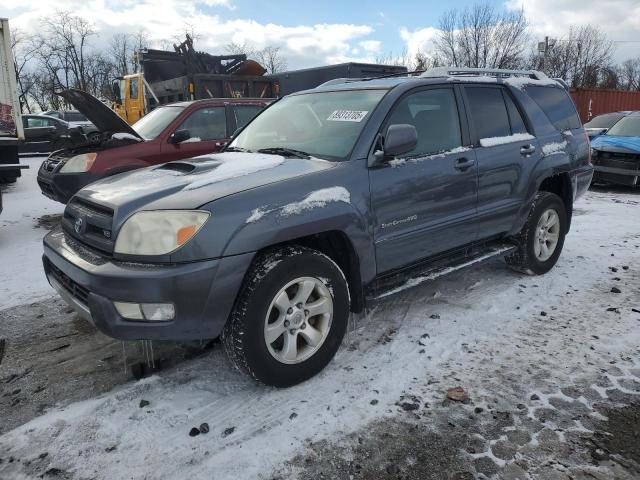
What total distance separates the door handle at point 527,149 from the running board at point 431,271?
0.84 metres

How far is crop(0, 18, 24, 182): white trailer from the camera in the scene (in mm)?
7746

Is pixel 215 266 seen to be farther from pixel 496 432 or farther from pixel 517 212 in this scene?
pixel 517 212

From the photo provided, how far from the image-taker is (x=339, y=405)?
278 cm

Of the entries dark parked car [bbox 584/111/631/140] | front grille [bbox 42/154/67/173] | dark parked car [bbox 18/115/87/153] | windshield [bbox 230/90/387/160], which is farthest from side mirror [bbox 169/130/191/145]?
dark parked car [bbox 18/115/87/153]

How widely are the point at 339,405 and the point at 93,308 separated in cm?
144

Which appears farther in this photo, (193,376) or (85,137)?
(85,137)

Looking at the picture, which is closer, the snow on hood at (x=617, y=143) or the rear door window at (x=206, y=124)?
the rear door window at (x=206, y=124)

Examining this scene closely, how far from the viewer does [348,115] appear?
11.4ft

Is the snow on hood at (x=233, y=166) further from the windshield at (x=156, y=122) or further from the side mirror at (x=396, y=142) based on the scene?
the windshield at (x=156, y=122)

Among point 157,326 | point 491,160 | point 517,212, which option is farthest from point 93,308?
point 517,212

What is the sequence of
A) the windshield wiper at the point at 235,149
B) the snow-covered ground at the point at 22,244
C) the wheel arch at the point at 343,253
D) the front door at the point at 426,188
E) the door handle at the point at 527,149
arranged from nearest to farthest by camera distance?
the wheel arch at the point at 343,253 → the front door at the point at 426,188 → the windshield wiper at the point at 235,149 → the door handle at the point at 527,149 → the snow-covered ground at the point at 22,244

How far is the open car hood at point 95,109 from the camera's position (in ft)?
17.2

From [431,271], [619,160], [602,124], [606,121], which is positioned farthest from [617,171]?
[431,271]

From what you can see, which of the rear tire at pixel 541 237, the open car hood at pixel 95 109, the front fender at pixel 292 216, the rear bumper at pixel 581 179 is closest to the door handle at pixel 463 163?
the front fender at pixel 292 216
